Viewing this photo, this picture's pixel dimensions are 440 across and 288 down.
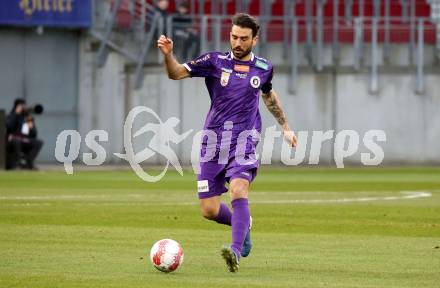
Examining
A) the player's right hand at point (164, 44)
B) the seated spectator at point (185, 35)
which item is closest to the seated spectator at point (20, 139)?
the seated spectator at point (185, 35)

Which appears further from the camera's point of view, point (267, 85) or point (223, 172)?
point (267, 85)

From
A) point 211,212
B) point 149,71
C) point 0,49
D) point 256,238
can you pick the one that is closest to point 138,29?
point 149,71

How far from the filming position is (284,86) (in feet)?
135

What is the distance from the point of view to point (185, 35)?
38.9 meters

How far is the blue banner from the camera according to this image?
3969cm

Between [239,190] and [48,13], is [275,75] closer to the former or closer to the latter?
[48,13]

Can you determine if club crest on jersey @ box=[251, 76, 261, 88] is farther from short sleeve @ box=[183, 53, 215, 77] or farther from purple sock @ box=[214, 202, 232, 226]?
purple sock @ box=[214, 202, 232, 226]

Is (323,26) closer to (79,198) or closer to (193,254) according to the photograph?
(79,198)

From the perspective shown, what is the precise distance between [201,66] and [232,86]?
0.36m

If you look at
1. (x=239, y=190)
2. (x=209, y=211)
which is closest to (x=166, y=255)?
(x=239, y=190)

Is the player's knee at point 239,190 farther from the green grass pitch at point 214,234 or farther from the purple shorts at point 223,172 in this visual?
the green grass pitch at point 214,234

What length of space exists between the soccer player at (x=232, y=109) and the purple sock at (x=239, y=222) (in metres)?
0.06

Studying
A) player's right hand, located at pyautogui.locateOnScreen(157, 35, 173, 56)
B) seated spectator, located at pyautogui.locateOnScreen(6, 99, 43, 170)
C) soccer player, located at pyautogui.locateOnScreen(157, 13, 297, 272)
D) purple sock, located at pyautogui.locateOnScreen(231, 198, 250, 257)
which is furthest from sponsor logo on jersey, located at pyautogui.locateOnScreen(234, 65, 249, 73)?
seated spectator, located at pyautogui.locateOnScreen(6, 99, 43, 170)

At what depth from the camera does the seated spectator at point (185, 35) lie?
38906 mm
